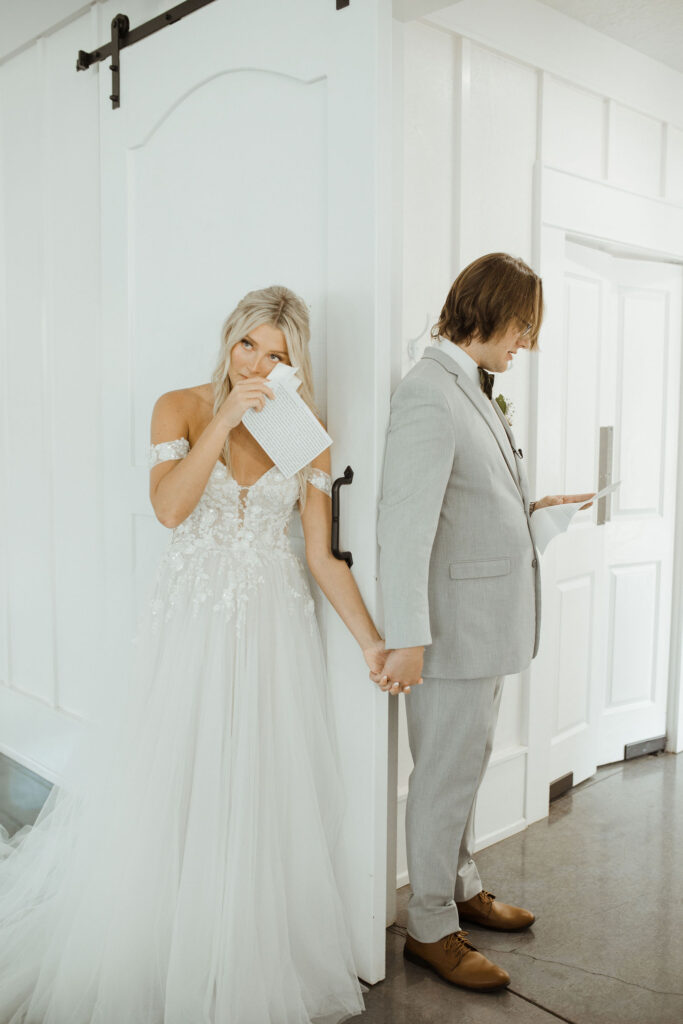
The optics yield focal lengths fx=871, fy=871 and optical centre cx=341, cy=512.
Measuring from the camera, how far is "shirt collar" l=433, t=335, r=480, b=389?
2088 mm

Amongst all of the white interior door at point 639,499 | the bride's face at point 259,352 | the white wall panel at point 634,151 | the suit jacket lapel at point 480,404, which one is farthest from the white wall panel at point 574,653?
the bride's face at point 259,352

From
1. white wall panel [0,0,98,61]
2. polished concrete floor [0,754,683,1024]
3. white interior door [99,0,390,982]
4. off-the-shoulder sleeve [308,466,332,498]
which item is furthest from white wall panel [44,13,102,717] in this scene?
off-the-shoulder sleeve [308,466,332,498]

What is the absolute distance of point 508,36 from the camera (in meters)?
2.74

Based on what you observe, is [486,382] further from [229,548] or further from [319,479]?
[229,548]

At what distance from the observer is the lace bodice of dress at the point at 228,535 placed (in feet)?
6.69

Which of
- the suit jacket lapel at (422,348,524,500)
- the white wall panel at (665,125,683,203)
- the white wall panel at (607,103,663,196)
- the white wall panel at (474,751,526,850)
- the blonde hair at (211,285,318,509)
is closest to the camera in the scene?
the blonde hair at (211,285,318,509)

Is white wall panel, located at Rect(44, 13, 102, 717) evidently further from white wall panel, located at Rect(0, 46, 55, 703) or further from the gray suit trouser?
the gray suit trouser

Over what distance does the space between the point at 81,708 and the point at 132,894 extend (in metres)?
1.28

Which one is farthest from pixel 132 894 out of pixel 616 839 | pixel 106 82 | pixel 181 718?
pixel 106 82

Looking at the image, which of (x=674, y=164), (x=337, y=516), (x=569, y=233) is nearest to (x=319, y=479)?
(x=337, y=516)

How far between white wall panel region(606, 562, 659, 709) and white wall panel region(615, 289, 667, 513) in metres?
→ 0.29

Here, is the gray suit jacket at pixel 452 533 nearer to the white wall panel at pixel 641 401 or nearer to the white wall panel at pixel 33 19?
the white wall panel at pixel 641 401

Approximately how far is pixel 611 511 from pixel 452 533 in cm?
172

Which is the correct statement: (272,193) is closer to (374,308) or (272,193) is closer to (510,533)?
(374,308)
